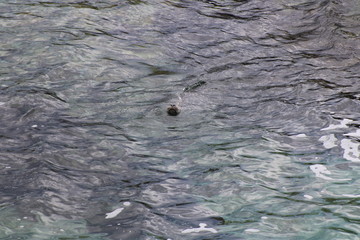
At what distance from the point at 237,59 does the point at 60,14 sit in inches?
91.9

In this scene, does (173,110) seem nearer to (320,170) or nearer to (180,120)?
(180,120)

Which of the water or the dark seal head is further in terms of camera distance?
the dark seal head

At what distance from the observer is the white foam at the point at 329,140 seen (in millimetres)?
4364

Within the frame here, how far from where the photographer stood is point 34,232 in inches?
125

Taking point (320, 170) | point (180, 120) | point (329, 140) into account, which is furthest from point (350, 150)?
point (180, 120)

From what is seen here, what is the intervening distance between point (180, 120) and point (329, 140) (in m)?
1.29

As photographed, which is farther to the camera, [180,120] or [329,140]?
[180,120]

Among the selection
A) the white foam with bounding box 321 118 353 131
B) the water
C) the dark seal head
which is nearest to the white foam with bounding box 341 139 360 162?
the water

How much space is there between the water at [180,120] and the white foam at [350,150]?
0.06ft

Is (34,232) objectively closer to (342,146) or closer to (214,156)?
(214,156)

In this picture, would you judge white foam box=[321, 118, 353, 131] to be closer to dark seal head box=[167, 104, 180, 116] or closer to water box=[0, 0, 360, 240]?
water box=[0, 0, 360, 240]

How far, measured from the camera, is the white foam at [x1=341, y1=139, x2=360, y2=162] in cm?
415

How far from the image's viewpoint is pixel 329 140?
A: 4457mm

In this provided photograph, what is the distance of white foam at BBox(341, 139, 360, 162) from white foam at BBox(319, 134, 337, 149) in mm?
71
